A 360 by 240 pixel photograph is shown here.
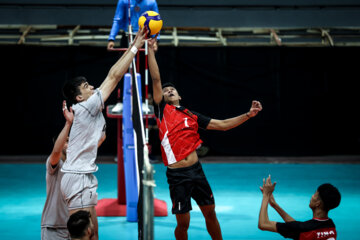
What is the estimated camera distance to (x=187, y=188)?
4.29 metres

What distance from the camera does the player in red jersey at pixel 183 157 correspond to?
4.29 m

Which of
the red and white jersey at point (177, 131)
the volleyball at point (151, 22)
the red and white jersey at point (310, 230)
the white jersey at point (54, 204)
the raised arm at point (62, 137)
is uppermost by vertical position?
the volleyball at point (151, 22)

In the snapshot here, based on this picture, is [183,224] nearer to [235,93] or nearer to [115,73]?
[115,73]

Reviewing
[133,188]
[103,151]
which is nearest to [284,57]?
[103,151]

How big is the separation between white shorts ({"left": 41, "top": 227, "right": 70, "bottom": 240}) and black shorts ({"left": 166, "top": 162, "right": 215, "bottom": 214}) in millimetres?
1028

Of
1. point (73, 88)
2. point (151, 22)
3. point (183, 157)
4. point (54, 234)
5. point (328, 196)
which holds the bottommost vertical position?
point (54, 234)

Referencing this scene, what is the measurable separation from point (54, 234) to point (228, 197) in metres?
4.07

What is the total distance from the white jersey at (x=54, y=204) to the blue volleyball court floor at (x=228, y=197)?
166 cm

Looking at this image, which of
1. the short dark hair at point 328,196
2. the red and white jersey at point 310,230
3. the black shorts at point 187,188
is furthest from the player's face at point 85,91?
the short dark hair at point 328,196

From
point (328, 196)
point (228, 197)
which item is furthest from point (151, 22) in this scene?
point (228, 197)

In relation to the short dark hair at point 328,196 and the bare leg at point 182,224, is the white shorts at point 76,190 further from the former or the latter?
the short dark hair at point 328,196

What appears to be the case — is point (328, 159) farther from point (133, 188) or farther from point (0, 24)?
point (0, 24)

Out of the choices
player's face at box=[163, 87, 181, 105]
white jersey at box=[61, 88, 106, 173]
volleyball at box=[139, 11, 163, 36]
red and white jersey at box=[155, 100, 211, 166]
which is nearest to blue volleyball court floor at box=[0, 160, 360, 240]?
red and white jersey at box=[155, 100, 211, 166]

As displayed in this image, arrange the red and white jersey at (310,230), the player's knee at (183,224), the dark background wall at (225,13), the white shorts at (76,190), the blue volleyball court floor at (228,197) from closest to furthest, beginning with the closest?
the red and white jersey at (310,230), the white shorts at (76,190), the player's knee at (183,224), the blue volleyball court floor at (228,197), the dark background wall at (225,13)
